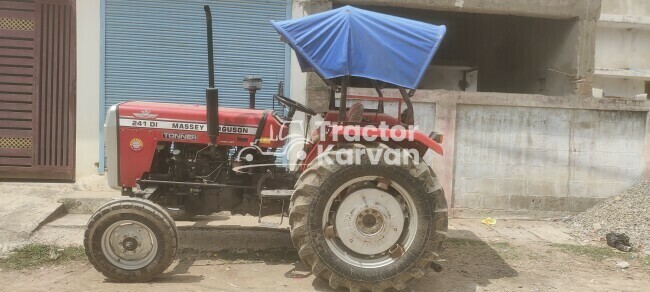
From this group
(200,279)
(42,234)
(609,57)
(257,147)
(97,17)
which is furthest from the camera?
(609,57)

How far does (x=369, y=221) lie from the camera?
4234mm

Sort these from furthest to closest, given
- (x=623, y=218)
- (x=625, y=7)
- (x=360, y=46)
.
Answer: (x=625, y=7), (x=623, y=218), (x=360, y=46)

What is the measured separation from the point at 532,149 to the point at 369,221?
397 cm

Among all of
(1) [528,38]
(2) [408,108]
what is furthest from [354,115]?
(1) [528,38]

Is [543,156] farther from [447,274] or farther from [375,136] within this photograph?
[375,136]

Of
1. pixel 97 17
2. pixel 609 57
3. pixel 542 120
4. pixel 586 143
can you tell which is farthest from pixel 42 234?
pixel 609 57

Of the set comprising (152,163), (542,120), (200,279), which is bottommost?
(200,279)

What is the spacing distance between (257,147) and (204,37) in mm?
3066

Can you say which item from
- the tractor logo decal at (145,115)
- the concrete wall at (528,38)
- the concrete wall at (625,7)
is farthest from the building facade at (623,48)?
the tractor logo decal at (145,115)

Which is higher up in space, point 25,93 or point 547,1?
point 547,1

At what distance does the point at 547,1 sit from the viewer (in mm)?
7461

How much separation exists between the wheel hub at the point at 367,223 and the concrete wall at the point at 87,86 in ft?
14.4

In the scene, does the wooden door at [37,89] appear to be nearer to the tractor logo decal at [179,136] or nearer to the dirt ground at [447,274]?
the dirt ground at [447,274]

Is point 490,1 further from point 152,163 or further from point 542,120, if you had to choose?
point 152,163
